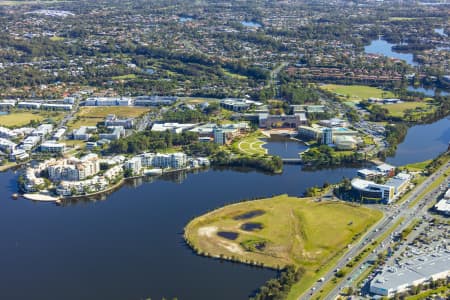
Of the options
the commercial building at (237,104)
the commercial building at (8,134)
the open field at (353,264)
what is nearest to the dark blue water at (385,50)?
the commercial building at (237,104)

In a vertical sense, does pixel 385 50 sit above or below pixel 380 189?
above

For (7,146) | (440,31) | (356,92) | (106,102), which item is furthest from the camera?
(440,31)

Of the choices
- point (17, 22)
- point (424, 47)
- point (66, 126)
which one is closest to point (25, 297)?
point (66, 126)

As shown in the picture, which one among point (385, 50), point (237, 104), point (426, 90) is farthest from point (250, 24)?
point (237, 104)

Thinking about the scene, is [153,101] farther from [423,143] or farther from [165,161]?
[423,143]

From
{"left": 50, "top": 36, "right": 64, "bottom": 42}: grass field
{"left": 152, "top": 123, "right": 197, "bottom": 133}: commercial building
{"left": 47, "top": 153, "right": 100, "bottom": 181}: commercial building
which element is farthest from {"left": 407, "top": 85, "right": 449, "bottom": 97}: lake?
{"left": 50, "top": 36, "right": 64, "bottom": 42}: grass field
